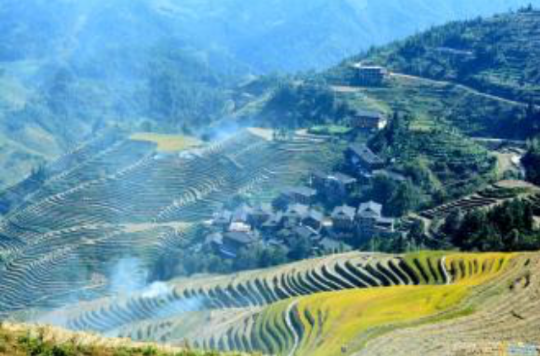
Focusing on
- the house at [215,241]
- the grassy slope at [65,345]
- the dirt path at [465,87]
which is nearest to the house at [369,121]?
the dirt path at [465,87]

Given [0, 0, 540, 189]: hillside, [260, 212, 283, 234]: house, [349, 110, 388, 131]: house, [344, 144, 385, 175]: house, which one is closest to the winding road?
[260, 212, 283, 234]: house

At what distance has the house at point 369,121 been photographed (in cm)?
5772

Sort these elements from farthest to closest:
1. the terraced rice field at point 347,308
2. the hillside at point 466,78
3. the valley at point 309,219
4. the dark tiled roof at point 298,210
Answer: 1. the hillside at point 466,78
2. the dark tiled roof at point 298,210
3. the valley at point 309,219
4. the terraced rice field at point 347,308

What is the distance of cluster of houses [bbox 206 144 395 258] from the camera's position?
4456 cm

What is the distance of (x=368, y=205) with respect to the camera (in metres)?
45.7

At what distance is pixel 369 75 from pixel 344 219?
25.9m

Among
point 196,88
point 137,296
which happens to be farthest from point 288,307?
point 196,88

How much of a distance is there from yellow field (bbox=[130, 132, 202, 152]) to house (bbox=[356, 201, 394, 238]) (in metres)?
24.7

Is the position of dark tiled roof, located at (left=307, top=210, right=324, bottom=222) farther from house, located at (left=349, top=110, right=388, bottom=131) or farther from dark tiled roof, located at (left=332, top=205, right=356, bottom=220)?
house, located at (left=349, top=110, right=388, bottom=131)

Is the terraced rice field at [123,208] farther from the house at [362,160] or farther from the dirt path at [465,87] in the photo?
the dirt path at [465,87]

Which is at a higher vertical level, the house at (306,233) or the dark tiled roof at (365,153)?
the dark tiled roof at (365,153)

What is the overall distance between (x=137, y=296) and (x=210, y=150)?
21.7 meters

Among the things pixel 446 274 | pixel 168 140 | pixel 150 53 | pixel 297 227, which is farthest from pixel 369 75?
pixel 150 53

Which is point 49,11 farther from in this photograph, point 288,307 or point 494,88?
point 288,307
